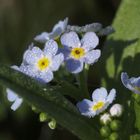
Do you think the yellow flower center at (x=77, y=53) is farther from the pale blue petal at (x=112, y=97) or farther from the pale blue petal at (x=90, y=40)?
the pale blue petal at (x=112, y=97)

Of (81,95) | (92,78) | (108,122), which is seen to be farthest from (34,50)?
(92,78)

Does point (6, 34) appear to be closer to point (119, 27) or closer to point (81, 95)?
point (119, 27)

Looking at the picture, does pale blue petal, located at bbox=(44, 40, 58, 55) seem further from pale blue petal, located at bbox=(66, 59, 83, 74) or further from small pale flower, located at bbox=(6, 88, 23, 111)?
small pale flower, located at bbox=(6, 88, 23, 111)

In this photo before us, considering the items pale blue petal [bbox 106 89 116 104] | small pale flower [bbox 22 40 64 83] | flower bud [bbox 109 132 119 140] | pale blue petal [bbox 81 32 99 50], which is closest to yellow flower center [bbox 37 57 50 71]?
small pale flower [bbox 22 40 64 83]

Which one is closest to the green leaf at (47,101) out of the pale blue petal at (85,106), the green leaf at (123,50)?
the pale blue petal at (85,106)

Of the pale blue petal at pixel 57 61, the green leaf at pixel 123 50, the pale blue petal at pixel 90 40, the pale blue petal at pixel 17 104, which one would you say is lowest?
the pale blue petal at pixel 17 104

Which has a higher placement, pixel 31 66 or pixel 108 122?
pixel 31 66
